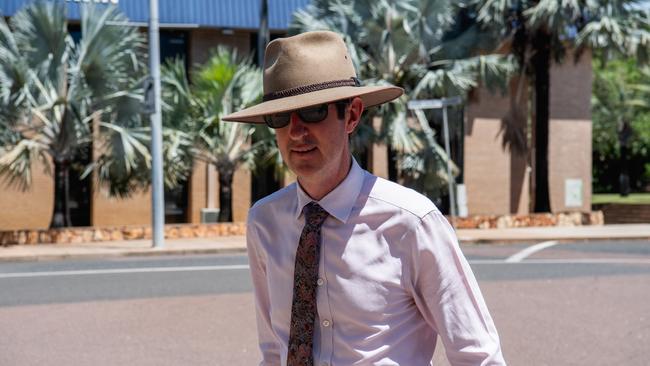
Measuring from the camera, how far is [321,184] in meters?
2.40

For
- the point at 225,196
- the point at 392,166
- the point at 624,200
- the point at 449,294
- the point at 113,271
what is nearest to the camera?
the point at 449,294

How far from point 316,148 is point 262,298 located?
53 cm

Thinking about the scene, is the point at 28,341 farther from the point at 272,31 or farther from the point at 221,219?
the point at 272,31

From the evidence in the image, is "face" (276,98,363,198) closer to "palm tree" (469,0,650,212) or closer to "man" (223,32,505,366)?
"man" (223,32,505,366)

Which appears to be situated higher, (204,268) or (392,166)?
(392,166)

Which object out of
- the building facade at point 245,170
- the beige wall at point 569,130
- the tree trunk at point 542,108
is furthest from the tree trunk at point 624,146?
the tree trunk at point 542,108

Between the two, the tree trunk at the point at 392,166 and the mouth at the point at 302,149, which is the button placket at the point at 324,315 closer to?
the mouth at the point at 302,149

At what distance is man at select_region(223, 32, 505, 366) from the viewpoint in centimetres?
226

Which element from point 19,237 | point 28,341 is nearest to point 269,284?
point 28,341

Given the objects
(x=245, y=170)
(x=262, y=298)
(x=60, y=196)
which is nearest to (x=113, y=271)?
(x=60, y=196)

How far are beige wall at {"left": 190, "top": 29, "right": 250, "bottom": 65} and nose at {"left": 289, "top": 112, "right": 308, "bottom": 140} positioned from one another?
23.9 meters

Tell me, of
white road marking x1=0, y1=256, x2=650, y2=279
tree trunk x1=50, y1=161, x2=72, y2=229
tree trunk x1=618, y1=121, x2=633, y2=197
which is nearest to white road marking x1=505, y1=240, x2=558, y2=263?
white road marking x1=0, y1=256, x2=650, y2=279

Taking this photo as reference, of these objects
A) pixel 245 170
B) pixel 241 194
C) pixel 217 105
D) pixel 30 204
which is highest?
pixel 217 105

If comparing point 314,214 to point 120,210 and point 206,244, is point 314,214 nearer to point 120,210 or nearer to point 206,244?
point 206,244
